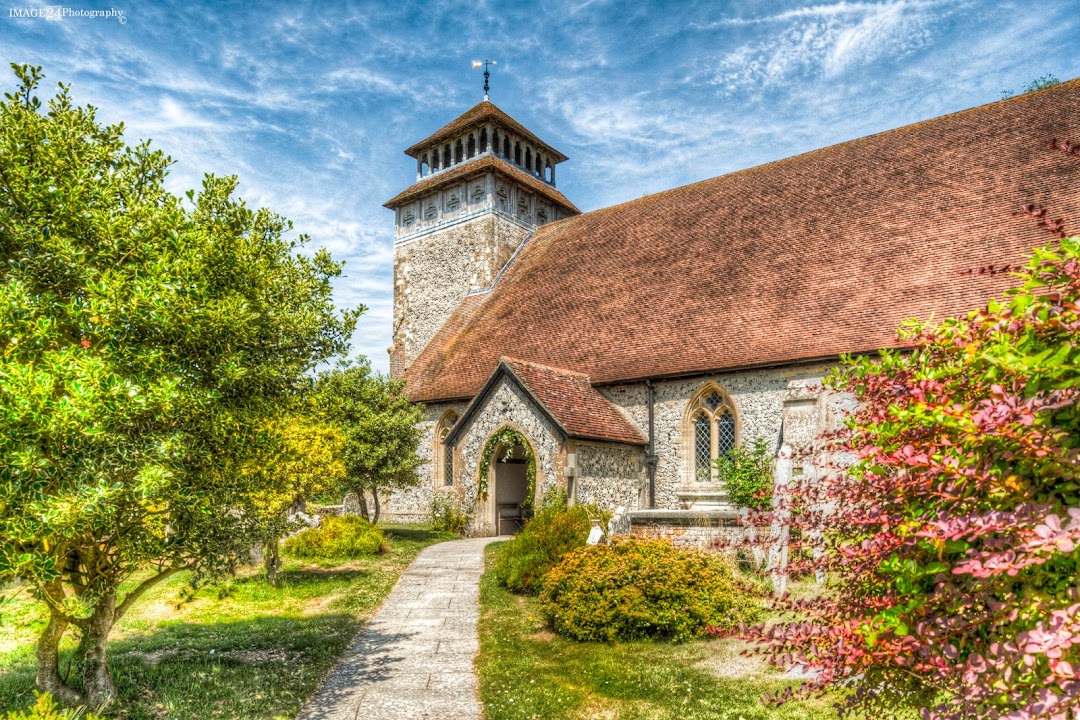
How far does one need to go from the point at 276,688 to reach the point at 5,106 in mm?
5561

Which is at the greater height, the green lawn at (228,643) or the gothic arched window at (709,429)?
the gothic arched window at (709,429)

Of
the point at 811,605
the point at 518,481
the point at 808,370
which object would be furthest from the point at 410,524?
the point at 811,605

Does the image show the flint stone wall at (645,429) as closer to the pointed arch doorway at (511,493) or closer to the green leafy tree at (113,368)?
the pointed arch doorway at (511,493)

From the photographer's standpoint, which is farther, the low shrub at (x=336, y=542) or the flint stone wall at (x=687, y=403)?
the flint stone wall at (x=687, y=403)

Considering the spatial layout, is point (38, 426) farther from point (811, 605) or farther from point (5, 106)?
point (811, 605)

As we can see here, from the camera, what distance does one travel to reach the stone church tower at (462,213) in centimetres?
2528

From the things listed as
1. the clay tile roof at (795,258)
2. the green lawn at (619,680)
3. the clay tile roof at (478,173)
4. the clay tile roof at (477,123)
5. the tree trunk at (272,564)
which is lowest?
the green lawn at (619,680)

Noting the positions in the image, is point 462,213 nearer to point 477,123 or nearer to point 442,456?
point 477,123

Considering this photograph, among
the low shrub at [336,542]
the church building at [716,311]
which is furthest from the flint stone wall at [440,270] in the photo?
the low shrub at [336,542]

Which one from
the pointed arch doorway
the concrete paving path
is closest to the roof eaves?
the pointed arch doorway

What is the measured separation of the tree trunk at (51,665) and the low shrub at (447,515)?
38.0 feet

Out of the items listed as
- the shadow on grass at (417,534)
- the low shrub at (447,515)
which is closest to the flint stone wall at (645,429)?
the low shrub at (447,515)

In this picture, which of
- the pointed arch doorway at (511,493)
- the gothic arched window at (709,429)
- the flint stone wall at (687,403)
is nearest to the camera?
the flint stone wall at (687,403)

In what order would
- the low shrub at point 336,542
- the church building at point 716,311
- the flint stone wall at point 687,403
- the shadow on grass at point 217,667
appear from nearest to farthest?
the shadow on grass at point 217,667 < the church building at point 716,311 < the low shrub at point 336,542 < the flint stone wall at point 687,403
